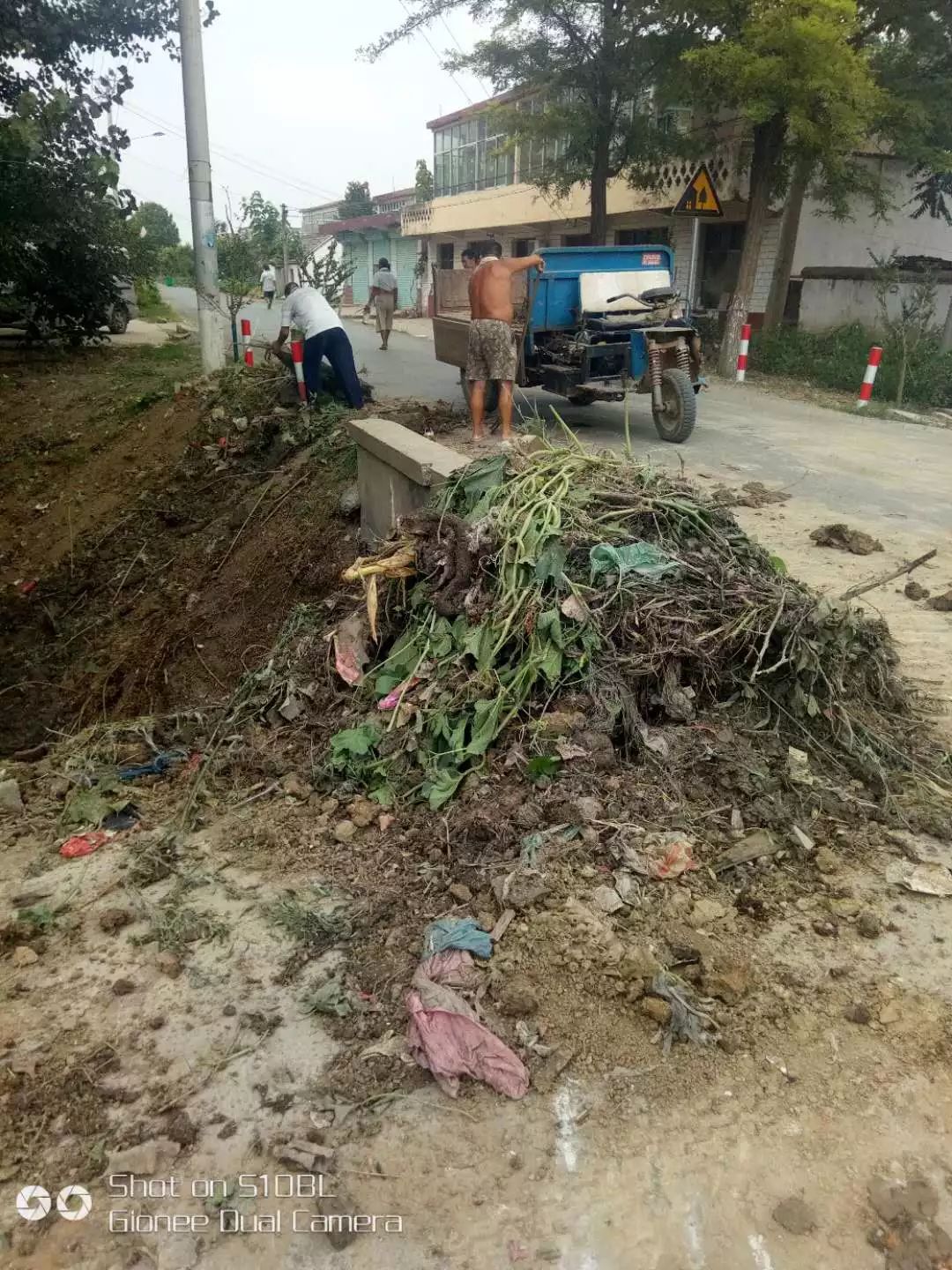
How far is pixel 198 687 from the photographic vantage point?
→ 583 cm

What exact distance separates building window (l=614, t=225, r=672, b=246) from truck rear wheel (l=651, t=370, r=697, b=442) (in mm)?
13027

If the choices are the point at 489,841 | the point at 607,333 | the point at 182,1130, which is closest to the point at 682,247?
the point at 607,333

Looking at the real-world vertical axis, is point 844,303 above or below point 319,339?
above

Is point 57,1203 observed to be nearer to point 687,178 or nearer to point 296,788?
point 296,788

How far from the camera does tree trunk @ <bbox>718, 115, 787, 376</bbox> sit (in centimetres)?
1291

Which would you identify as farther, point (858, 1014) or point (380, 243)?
point (380, 243)

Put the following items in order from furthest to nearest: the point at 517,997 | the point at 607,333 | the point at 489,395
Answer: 1. the point at 489,395
2. the point at 607,333
3. the point at 517,997

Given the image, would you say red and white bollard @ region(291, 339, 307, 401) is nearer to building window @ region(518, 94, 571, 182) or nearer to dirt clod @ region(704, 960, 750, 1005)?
dirt clod @ region(704, 960, 750, 1005)

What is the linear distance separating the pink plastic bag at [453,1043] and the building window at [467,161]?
26.5m

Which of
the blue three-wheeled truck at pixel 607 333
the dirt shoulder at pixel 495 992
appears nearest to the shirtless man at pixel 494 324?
the blue three-wheeled truck at pixel 607 333

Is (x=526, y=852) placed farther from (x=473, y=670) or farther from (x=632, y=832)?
(x=473, y=670)

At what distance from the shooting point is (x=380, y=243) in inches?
1431

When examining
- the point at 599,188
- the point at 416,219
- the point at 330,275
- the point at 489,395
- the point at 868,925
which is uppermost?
the point at 416,219

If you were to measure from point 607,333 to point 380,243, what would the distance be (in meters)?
31.8
